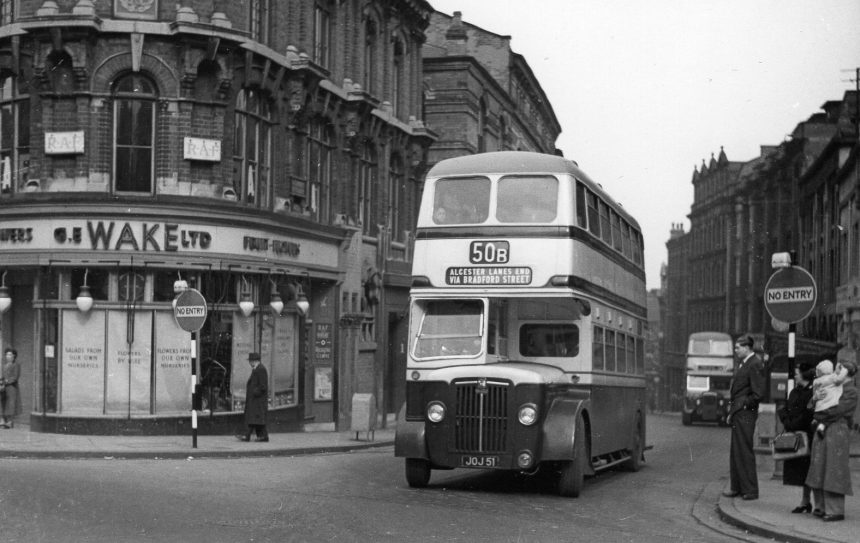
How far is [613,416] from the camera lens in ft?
63.3

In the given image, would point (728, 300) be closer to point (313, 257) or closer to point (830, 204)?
point (830, 204)

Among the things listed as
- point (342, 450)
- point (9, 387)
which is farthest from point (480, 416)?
point (9, 387)

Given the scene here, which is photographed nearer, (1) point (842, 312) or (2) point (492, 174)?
(2) point (492, 174)

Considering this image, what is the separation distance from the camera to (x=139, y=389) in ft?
83.2

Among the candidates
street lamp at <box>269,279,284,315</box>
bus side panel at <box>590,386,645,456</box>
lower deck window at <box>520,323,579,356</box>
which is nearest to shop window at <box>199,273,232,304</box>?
street lamp at <box>269,279,284,315</box>

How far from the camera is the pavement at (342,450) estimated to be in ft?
43.4

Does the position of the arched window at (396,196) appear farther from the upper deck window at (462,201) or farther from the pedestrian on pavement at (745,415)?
the pedestrian on pavement at (745,415)

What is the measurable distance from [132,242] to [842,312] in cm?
3489

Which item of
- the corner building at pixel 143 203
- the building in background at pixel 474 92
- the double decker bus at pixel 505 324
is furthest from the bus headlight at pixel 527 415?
the building in background at pixel 474 92

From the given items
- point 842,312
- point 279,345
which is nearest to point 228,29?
point 279,345

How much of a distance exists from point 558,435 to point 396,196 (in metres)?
24.0

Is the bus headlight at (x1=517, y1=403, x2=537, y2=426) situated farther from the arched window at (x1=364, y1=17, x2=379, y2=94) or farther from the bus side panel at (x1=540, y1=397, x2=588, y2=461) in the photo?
the arched window at (x1=364, y1=17, x2=379, y2=94)

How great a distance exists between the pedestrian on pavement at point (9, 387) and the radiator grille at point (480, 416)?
13450 millimetres

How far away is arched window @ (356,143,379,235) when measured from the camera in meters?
35.6
